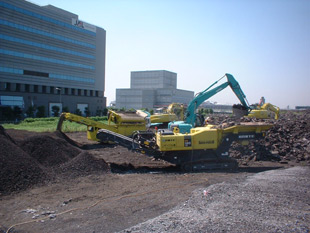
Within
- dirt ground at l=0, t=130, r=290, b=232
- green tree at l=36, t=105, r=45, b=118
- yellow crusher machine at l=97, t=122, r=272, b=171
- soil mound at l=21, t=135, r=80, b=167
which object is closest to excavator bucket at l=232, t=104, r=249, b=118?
yellow crusher machine at l=97, t=122, r=272, b=171

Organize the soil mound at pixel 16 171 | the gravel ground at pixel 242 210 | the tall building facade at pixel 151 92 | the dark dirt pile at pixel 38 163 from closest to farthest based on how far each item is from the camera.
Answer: the gravel ground at pixel 242 210 → the soil mound at pixel 16 171 → the dark dirt pile at pixel 38 163 → the tall building facade at pixel 151 92

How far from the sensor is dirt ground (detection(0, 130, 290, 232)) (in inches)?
209

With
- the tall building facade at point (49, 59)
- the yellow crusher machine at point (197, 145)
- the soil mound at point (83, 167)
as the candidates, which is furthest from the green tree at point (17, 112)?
the soil mound at point (83, 167)

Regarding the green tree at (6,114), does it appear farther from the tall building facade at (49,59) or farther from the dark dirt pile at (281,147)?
the dark dirt pile at (281,147)

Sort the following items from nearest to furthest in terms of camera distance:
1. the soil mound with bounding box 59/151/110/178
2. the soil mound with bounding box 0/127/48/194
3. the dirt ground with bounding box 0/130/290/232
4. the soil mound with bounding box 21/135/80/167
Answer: the dirt ground with bounding box 0/130/290/232 < the soil mound with bounding box 0/127/48/194 < the soil mound with bounding box 59/151/110/178 < the soil mound with bounding box 21/135/80/167

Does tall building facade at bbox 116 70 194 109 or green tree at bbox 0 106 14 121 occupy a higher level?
tall building facade at bbox 116 70 194 109

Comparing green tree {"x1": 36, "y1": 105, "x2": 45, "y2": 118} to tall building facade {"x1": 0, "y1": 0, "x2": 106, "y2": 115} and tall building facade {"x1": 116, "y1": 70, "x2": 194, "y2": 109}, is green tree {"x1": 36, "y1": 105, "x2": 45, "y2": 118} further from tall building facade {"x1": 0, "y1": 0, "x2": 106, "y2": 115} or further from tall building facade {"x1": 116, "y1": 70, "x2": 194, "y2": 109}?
tall building facade {"x1": 116, "y1": 70, "x2": 194, "y2": 109}

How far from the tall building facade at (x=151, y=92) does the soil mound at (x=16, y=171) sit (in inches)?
2349

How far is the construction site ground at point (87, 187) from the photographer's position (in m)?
5.45

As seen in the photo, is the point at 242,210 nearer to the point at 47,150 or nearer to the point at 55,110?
the point at 47,150

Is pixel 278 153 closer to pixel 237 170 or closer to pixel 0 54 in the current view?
pixel 237 170

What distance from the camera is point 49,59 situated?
49.4m

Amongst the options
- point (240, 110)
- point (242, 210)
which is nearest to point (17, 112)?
point (240, 110)

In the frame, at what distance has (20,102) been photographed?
44688 mm
